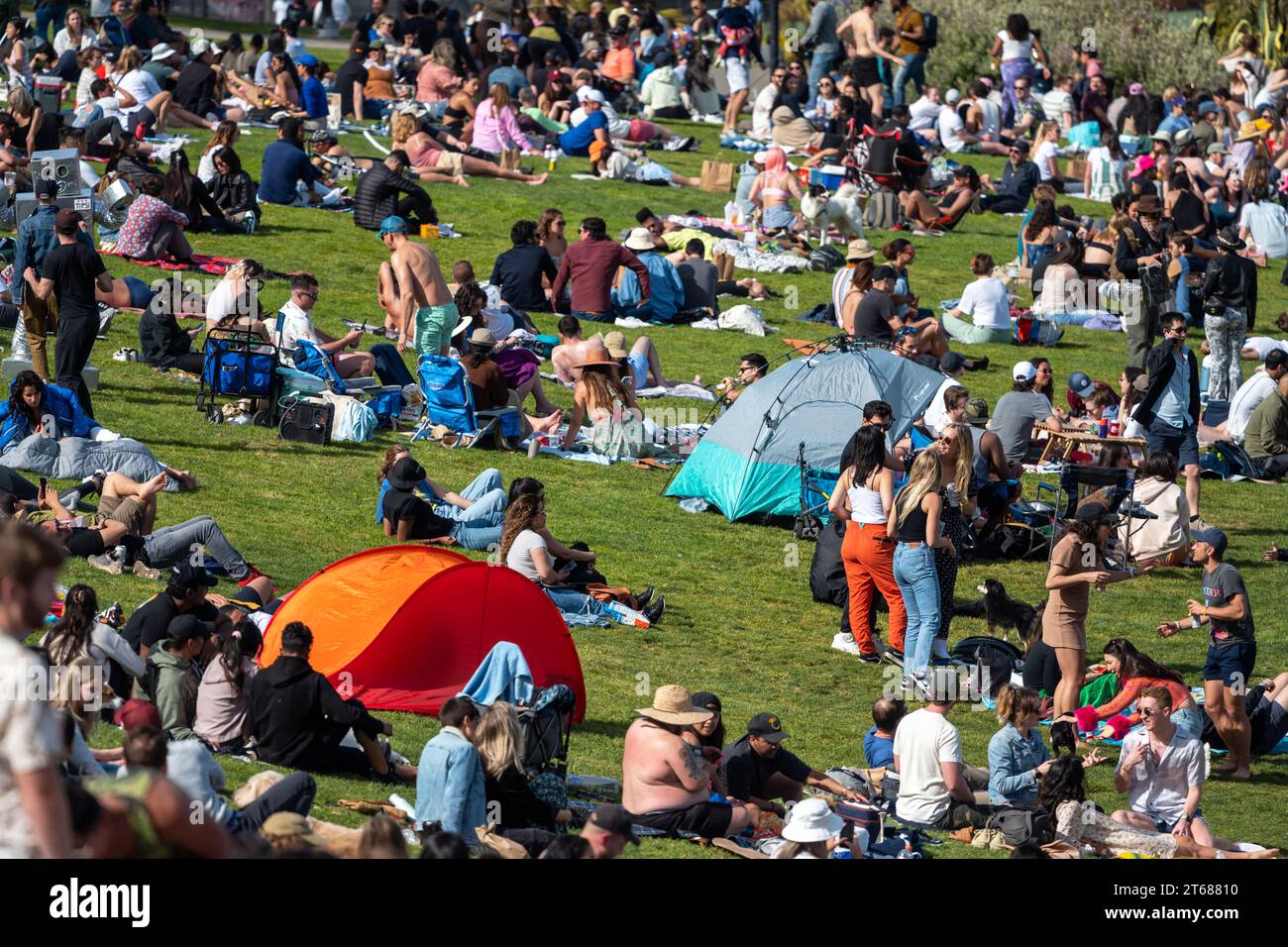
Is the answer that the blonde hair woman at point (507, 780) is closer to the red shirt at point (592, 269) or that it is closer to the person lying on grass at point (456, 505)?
the person lying on grass at point (456, 505)

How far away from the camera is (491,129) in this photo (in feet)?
101

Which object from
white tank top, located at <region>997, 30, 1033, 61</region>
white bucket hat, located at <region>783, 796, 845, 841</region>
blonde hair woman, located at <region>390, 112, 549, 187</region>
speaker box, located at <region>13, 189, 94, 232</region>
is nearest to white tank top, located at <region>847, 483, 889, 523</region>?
white bucket hat, located at <region>783, 796, 845, 841</region>

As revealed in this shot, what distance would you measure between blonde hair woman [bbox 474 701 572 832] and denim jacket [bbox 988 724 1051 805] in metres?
3.22

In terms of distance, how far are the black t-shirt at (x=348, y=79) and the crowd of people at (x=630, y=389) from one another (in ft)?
0.20

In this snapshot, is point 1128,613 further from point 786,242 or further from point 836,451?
point 786,242

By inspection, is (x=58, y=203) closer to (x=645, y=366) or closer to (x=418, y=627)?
(x=645, y=366)

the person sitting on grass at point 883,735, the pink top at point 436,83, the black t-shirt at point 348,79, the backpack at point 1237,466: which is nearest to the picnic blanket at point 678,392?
the backpack at point 1237,466

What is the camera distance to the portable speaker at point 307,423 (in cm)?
1839

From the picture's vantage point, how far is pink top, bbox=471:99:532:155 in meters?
30.9

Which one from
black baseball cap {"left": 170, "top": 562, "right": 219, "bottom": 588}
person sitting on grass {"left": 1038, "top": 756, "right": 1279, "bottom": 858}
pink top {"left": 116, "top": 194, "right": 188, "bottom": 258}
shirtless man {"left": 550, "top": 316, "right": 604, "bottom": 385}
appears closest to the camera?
black baseball cap {"left": 170, "top": 562, "right": 219, "bottom": 588}

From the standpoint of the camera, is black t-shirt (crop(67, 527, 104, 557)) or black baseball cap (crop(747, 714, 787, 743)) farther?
black t-shirt (crop(67, 527, 104, 557))

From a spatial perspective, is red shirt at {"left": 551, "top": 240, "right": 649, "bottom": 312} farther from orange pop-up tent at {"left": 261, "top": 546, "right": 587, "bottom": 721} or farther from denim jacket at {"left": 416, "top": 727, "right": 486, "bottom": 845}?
denim jacket at {"left": 416, "top": 727, "right": 486, "bottom": 845}

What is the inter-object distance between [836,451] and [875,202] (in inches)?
519

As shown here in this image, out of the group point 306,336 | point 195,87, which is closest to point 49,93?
point 195,87
